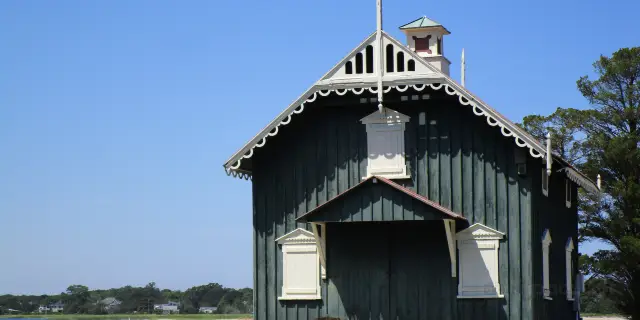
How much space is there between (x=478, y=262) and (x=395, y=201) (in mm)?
3097

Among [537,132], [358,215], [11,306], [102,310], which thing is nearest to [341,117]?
[358,215]

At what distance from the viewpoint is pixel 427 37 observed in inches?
1564

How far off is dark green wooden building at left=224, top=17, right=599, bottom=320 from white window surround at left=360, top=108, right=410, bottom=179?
0.13 feet

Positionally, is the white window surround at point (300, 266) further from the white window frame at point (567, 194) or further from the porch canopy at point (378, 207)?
the white window frame at point (567, 194)

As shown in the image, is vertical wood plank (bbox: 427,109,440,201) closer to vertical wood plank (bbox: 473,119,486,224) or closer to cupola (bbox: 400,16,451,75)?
vertical wood plank (bbox: 473,119,486,224)

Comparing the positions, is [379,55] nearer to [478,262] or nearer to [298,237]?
[298,237]

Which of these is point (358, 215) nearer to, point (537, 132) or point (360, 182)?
point (360, 182)

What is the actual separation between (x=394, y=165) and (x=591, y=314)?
141ft

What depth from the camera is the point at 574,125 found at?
54.8m

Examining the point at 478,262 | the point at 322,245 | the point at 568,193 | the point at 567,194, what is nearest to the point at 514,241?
the point at 478,262

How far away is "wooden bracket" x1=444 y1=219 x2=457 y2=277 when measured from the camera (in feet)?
106

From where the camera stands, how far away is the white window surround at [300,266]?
3431cm

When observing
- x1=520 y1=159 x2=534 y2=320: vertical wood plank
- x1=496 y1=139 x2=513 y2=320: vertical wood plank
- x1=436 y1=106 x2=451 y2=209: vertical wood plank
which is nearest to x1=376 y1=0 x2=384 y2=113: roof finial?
x1=436 y1=106 x2=451 y2=209: vertical wood plank

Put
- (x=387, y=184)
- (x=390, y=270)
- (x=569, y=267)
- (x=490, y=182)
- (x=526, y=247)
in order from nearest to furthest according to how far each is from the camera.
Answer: (x=387, y=184) < (x=526, y=247) < (x=490, y=182) < (x=390, y=270) < (x=569, y=267)
